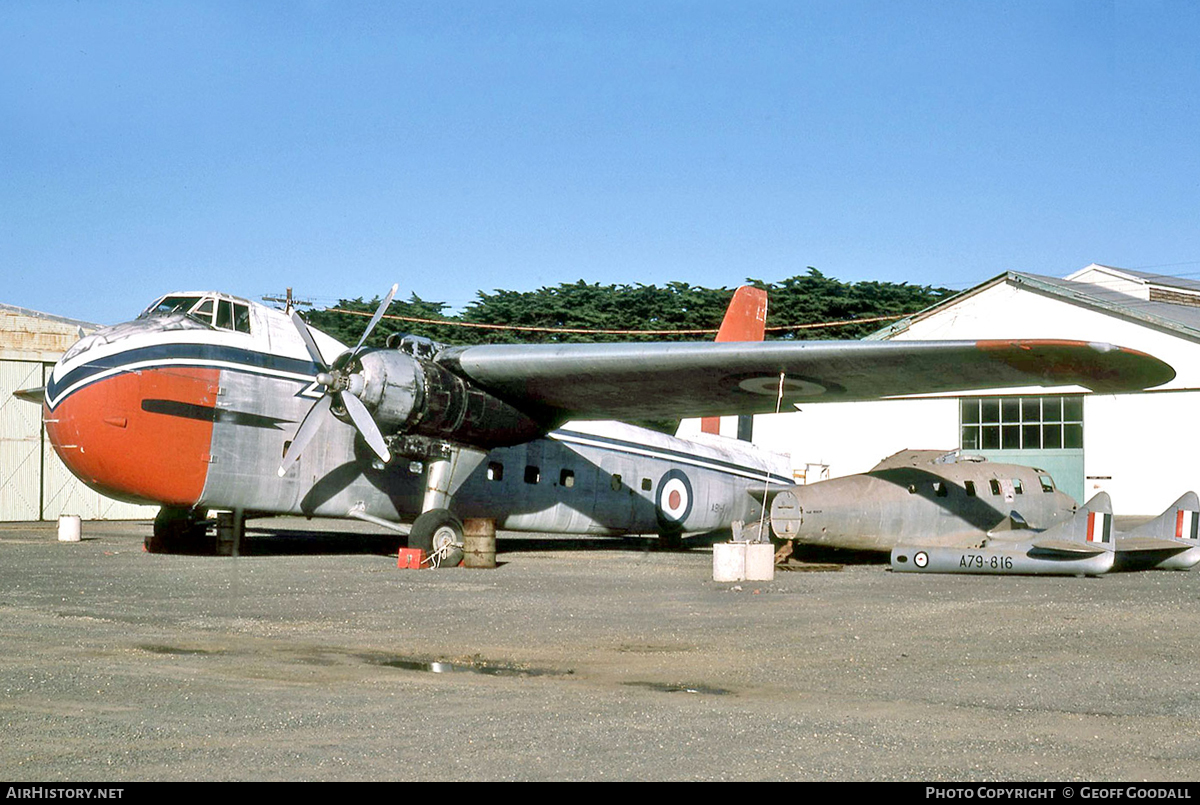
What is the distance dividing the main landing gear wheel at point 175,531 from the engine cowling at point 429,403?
5253 millimetres

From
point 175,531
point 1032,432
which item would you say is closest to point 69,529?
point 175,531

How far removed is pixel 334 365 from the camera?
18.4 meters

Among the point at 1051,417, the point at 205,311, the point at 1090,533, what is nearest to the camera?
the point at 1090,533

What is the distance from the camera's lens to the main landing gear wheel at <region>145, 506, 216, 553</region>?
69.5 ft

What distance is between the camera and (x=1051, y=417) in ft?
119

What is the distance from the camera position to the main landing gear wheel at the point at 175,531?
21.2 meters

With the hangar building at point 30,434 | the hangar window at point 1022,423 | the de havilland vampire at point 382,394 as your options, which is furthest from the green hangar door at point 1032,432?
the hangar building at point 30,434

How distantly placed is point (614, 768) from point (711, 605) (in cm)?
800

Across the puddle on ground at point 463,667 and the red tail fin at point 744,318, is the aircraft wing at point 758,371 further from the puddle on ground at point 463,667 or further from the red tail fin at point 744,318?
the puddle on ground at point 463,667

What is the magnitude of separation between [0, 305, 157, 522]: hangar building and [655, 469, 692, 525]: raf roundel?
20829 mm

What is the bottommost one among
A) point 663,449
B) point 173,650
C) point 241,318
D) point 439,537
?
point 173,650

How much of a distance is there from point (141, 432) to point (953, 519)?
44.7 feet

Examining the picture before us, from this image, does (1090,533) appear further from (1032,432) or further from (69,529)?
(69,529)
